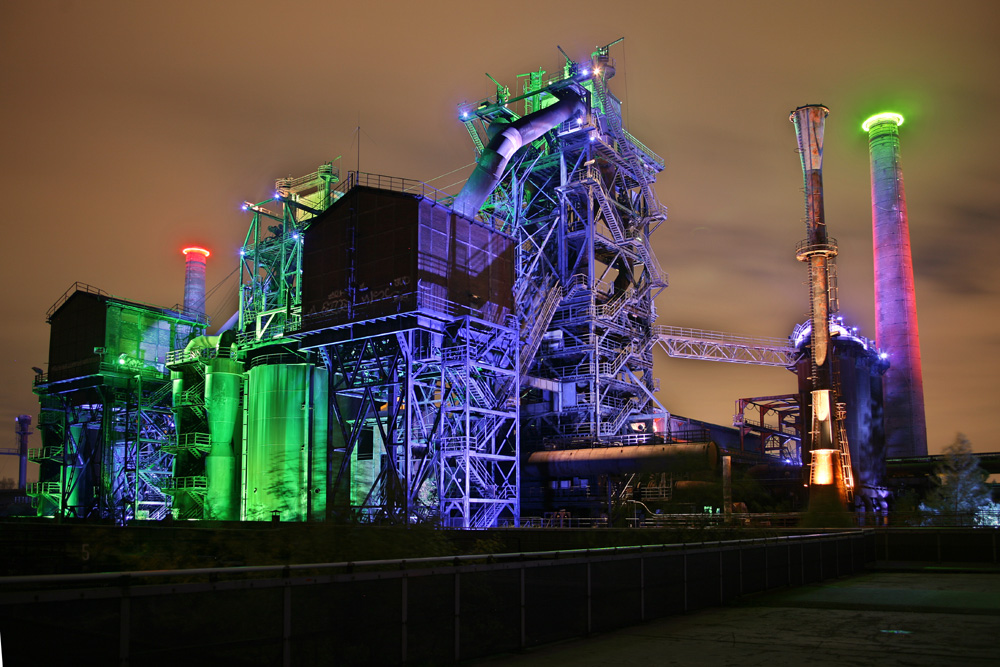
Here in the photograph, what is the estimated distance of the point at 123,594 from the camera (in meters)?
7.76

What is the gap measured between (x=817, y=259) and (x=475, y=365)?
26.9 meters

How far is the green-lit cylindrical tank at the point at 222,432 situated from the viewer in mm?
58219

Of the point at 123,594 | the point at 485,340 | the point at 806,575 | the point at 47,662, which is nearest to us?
the point at 47,662

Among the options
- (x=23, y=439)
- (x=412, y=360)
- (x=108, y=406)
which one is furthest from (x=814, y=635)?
(x=23, y=439)

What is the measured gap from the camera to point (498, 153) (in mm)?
57844

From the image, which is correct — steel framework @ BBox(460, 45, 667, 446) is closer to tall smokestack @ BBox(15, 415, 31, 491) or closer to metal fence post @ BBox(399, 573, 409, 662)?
metal fence post @ BBox(399, 573, 409, 662)

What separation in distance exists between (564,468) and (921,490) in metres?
43.0

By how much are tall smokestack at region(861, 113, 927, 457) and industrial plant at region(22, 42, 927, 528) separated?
23 cm

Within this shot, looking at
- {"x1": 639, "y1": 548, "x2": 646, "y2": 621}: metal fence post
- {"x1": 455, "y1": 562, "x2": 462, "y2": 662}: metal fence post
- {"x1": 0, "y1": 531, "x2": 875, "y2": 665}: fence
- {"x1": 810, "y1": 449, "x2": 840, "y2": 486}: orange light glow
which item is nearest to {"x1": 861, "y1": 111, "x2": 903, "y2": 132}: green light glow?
{"x1": 810, "y1": 449, "x2": 840, "y2": 486}: orange light glow

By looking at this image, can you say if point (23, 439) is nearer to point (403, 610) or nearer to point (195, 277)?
point (195, 277)

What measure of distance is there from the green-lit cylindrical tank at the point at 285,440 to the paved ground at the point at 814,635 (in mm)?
37990

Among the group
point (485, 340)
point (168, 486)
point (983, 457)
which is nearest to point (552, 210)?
point (485, 340)

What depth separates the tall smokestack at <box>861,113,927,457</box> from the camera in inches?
3290

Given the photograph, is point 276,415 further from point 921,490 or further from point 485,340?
point 921,490
